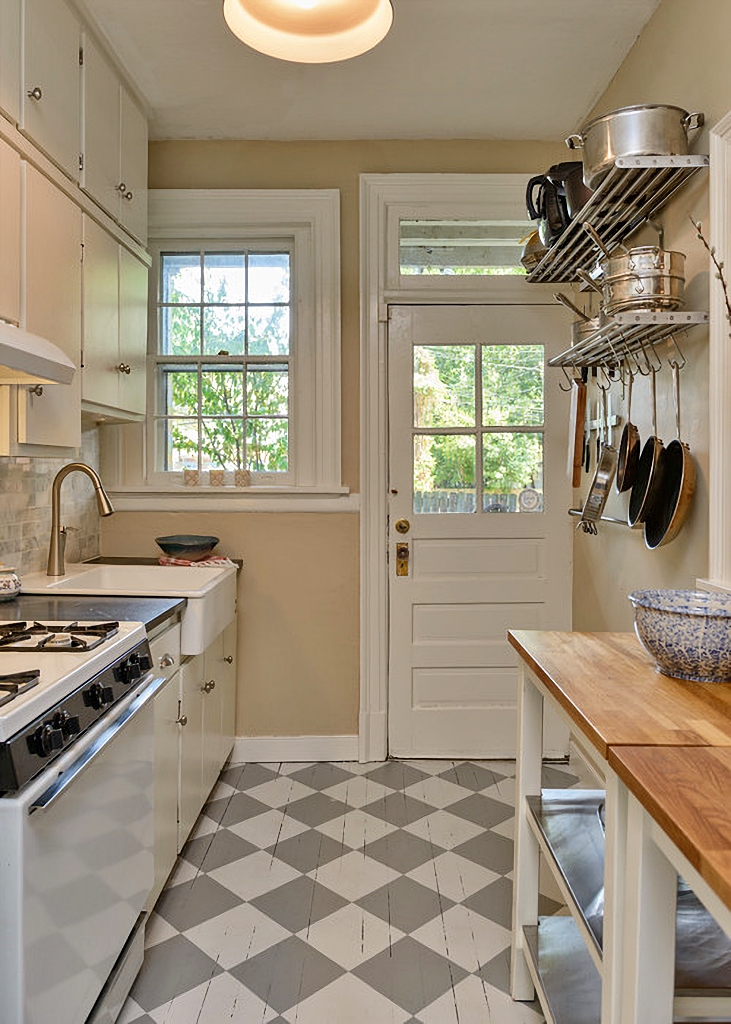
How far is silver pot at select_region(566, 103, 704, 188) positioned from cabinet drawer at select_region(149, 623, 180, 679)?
5.71 ft

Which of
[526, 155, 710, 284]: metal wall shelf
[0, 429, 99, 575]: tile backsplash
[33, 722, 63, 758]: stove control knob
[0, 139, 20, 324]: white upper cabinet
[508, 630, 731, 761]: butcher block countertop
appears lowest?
[33, 722, 63, 758]: stove control knob

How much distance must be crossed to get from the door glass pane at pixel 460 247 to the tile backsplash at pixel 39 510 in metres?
1.58

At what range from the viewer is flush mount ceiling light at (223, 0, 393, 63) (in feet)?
5.81

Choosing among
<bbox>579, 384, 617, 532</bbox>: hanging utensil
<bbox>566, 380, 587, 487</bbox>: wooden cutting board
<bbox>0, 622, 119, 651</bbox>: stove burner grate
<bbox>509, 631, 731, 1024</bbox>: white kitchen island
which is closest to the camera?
<bbox>509, 631, 731, 1024</bbox>: white kitchen island

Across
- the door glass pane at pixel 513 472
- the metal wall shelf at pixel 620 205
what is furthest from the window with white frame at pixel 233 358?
the metal wall shelf at pixel 620 205

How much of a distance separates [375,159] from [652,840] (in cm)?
303

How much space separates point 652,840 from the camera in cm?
101

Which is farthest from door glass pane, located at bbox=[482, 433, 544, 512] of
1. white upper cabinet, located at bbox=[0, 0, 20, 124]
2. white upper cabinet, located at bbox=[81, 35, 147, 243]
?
white upper cabinet, located at bbox=[0, 0, 20, 124]

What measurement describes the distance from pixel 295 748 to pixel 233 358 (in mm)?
1730

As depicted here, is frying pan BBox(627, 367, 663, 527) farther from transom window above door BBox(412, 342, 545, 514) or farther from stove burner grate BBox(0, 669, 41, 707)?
stove burner grate BBox(0, 669, 41, 707)

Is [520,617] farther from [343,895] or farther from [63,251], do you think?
[63,251]

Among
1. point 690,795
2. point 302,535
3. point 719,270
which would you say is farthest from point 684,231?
point 302,535

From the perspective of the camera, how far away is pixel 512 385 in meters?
3.35

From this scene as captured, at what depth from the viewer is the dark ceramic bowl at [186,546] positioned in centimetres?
307
